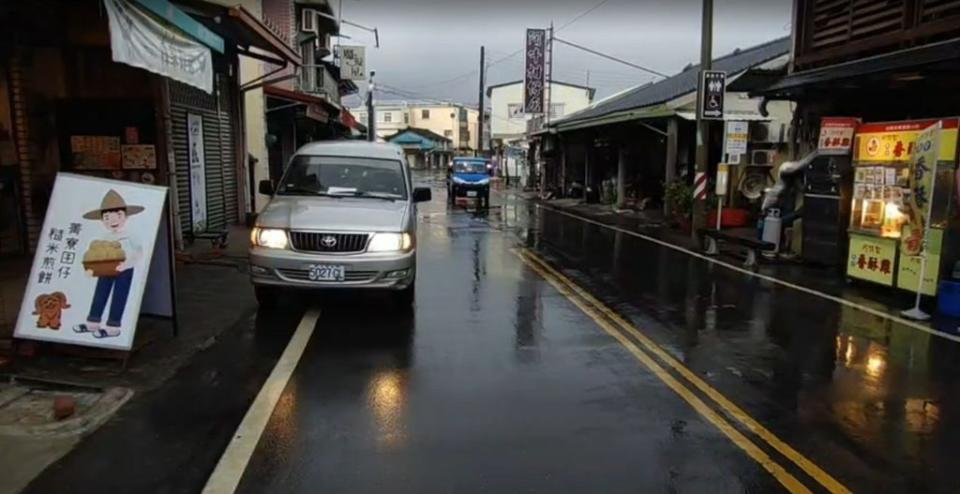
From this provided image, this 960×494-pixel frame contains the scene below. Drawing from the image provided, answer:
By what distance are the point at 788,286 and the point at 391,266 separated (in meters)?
6.38

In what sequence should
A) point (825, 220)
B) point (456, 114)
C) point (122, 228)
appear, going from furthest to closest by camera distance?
point (456, 114) < point (825, 220) < point (122, 228)

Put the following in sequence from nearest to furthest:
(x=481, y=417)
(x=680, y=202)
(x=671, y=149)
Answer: (x=481, y=417)
(x=680, y=202)
(x=671, y=149)

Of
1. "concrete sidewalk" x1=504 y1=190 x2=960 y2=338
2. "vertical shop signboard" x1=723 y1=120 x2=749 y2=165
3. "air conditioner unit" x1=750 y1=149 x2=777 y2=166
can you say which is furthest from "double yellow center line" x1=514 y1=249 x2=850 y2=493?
"air conditioner unit" x1=750 y1=149 x2=777 y2=166

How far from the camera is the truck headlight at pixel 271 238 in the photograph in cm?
788

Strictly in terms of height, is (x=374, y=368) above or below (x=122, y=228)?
below

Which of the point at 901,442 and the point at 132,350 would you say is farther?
the point at 132,350

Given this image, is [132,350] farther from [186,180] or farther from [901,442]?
[186,180]

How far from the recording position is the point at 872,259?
10.5m

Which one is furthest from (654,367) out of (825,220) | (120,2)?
(825,220)

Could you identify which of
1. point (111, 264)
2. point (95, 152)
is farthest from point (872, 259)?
point (95, 152)

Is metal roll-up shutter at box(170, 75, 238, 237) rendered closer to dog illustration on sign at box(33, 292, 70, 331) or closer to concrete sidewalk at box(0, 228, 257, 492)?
concrete sidewalk at box(0, 228, 257, 492)

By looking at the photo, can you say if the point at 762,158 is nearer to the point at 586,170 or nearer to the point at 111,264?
the point at 586,170

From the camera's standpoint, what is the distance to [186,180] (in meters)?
13.6

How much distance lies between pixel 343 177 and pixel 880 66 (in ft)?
Answer: 24.9
